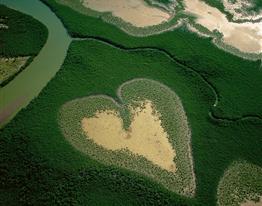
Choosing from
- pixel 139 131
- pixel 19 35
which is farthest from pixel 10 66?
pixel 139 131

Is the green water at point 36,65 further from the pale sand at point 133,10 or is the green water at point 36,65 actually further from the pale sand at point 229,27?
the pale sand at point 229,27

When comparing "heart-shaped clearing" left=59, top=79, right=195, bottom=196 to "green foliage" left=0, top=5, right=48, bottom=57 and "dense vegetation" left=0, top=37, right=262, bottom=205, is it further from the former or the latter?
"green foliage" left=0, top=5, right=48, bottom=57

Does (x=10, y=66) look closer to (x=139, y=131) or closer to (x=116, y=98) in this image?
(x=116, y=98)

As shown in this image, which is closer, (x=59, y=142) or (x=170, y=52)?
(x=59, y=142)

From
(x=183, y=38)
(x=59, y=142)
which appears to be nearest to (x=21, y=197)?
(x=59, y=142)

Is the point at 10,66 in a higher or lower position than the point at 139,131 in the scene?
lower

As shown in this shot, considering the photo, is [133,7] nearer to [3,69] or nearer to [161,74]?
[161,74]

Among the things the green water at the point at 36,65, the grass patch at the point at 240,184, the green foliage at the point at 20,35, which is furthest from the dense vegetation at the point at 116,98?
the green foliage at the point at 20,35
